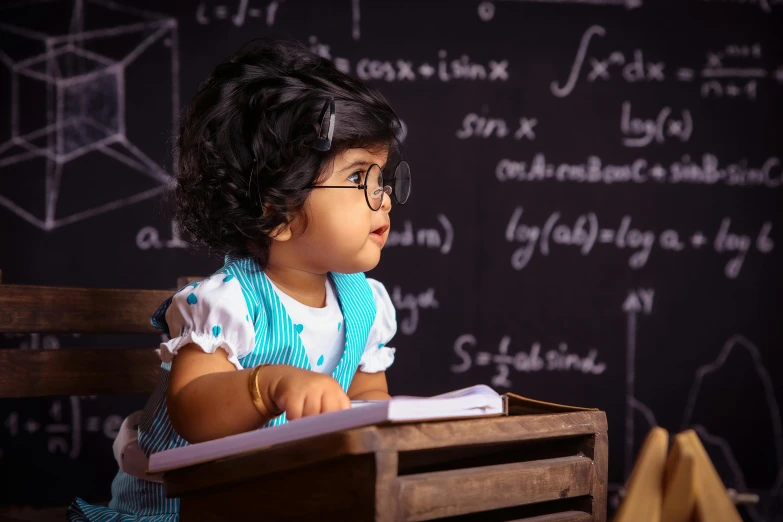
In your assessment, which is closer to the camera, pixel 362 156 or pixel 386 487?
pixel 386 487

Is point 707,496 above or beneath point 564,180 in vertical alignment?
beneath

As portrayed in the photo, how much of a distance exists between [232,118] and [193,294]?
243 mm

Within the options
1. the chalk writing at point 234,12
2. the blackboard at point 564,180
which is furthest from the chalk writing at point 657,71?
the chalk writing at point 234,12

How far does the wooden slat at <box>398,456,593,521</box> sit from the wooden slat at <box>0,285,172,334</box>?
854mm

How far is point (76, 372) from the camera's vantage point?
53.3 inches

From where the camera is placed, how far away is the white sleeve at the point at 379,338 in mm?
1226

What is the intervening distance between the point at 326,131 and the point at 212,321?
0.27 metres

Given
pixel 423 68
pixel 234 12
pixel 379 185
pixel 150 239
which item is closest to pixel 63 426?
pixel 150 239

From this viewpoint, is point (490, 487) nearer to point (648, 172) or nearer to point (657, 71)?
point (648, 172)

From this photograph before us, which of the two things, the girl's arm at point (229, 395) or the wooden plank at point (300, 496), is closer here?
the wooden plank at point (300, 496)

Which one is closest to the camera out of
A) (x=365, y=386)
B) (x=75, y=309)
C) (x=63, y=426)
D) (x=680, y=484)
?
(x=680, y=484)

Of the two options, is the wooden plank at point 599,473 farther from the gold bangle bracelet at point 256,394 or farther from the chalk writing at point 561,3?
the chalk writing at point 561,3

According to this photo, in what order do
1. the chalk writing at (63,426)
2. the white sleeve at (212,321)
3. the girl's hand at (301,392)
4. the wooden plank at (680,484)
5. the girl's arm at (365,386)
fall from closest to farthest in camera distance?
the wooden plank at (680,484)
the girl's hand at (301,392)
the white sleeve at (212,321)
the girl's arm at (365,386)
the chalk writing at (63,426)

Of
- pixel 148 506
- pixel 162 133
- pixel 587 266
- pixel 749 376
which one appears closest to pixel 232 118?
pixel 148 506
